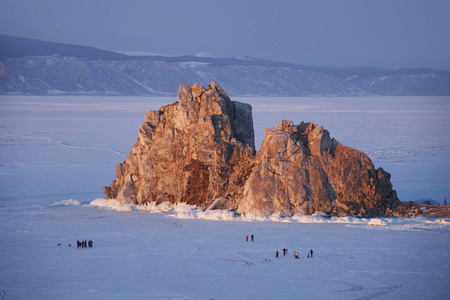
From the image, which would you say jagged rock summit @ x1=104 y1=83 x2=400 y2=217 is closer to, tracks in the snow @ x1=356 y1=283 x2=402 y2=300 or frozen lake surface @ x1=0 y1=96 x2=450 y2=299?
frozen lake surface @ x1=0 y1=96 x2=450 y2=299

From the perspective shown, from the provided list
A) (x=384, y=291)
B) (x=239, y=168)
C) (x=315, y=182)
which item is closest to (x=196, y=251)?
(x=384, y=291)

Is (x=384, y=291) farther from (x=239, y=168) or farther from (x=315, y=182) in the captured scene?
(x=239, y=168)

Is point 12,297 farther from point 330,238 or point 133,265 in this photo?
point 330,238

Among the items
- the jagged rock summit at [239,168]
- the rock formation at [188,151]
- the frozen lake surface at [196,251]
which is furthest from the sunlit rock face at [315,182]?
the rock formation at [188,151]

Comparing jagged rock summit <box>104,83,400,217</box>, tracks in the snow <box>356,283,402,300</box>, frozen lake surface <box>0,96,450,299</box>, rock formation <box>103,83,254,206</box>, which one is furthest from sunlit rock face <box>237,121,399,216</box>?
tracks in the snow <box>356,283,402,300</box>

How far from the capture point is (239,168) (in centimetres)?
3638

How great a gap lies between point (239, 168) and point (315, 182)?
493 cm

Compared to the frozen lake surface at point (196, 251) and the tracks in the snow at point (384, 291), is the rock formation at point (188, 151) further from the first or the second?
the tracks in the snow at point (384, 291)

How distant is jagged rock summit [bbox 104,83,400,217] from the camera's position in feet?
108

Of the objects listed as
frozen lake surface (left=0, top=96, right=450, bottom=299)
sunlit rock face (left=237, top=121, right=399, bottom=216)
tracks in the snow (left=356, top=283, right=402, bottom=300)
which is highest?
sunlit rock face (left=237, top=121, right=399, bottom=216)

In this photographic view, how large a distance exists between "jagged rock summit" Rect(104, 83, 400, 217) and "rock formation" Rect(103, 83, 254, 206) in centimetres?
5

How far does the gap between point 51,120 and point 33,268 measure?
7598 cm

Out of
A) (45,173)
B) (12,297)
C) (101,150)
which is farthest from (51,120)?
(12,297)

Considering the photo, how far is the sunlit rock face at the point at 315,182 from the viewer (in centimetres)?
3284
